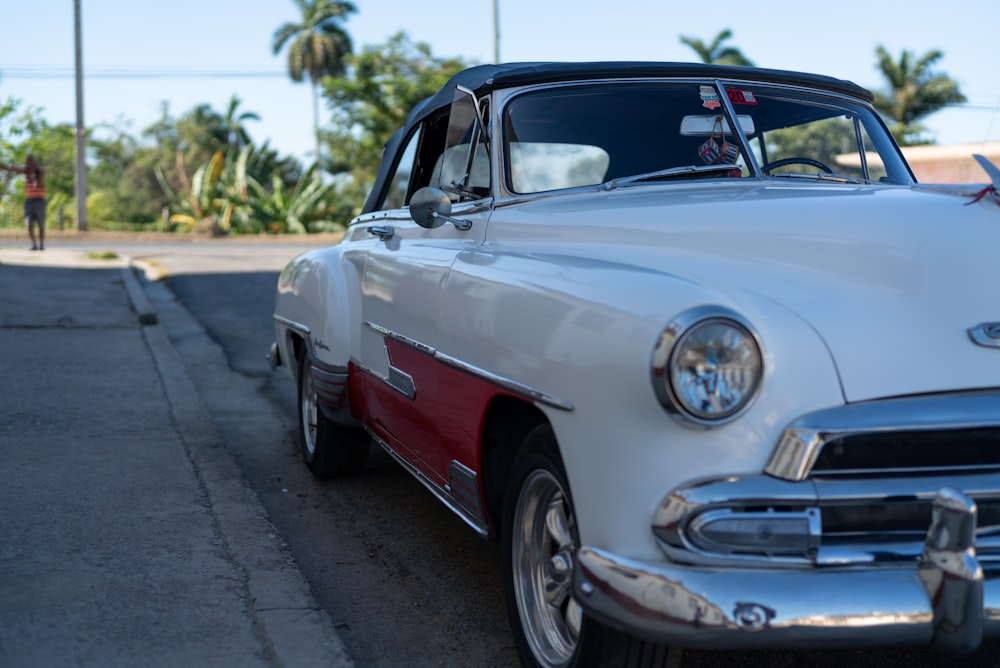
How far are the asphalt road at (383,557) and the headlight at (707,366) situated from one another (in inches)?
44.8

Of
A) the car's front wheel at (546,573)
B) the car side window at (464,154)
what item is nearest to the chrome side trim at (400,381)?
the car side window at (464,154)

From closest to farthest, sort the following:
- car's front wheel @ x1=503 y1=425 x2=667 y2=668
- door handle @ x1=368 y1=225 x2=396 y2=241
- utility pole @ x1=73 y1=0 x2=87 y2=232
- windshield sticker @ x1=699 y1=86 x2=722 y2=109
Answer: car's front wheel @ x1=503 y1=425 x2=667 y2=668 < windshield sticker @ x1=699 y1=86 x2=722 y2=109 < door handle @ x1=368 y1=225 x2=396 y2=241 < utility pole @ x1=73 y1=0 x2=87 y2=232

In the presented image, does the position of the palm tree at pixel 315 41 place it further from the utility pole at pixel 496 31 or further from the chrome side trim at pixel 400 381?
the chrome side trim at pixel 400 381

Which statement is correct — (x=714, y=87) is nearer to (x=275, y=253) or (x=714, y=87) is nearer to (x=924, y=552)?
(x=924, y=552)

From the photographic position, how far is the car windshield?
3578mm

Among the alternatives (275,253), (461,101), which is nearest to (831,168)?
(461,101)

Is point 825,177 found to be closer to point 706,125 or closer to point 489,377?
point 706,125

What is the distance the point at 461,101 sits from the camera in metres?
3.99

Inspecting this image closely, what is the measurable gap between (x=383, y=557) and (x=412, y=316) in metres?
1.04

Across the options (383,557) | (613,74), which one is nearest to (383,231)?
(613,74)

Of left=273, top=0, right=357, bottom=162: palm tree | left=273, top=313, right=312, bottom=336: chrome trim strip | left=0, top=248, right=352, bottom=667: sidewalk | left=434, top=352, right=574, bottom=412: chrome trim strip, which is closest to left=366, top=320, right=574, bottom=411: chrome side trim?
left=434, top=352, right=574, bottom=412: chrome trim strip

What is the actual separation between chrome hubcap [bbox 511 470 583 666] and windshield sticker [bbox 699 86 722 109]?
1.63m

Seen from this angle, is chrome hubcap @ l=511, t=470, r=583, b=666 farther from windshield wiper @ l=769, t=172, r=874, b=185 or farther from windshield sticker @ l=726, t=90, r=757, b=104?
windshield sticker @ l=726, t=90, r=757, b=104

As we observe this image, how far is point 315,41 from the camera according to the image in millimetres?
55906
